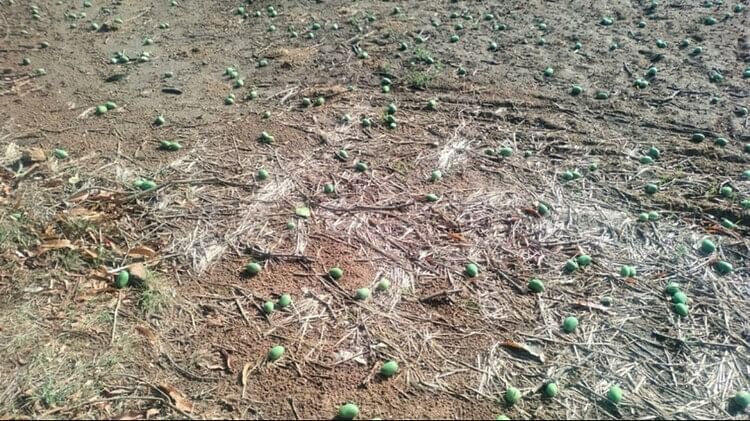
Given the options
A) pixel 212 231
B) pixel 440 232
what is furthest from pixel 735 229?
pixel 212 231

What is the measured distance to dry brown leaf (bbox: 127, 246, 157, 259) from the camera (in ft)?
12.3

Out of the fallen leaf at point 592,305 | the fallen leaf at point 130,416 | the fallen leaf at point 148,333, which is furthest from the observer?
the fallen leaf at point 592,305

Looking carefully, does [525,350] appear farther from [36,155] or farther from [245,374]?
[36,155]

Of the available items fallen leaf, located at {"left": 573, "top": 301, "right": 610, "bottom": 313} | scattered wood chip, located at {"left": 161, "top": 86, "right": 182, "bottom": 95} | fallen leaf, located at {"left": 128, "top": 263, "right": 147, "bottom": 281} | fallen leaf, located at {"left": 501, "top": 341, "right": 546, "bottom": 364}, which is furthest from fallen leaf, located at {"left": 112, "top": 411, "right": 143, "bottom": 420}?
scattered wood chip, located at {"left": 161, "top": 86, "right": 182, "bottom": 95}

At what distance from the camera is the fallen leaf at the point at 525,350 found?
312cm

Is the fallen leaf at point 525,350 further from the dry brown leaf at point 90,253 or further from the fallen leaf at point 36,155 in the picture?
the fallen leaf at point 36,155

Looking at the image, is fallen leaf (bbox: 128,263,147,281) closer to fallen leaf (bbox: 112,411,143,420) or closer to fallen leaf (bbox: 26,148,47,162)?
fallen leaf (bbox: 112,411,143,420)

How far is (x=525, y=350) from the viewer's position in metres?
3.15

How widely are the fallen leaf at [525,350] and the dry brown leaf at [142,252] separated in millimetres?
2324

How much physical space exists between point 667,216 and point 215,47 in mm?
5216

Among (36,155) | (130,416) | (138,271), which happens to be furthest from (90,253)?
(36,155)

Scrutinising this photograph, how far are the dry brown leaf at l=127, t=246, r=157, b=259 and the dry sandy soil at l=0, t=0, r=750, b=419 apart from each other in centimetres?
4

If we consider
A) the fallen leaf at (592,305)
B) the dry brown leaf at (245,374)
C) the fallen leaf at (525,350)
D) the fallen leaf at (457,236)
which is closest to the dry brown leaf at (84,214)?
the dry brown leaf at (245,374)

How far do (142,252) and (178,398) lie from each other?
1.22m
